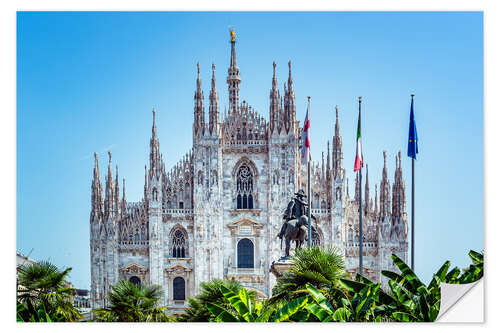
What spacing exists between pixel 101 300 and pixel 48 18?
72.8 ft

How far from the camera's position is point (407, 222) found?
1619 inches

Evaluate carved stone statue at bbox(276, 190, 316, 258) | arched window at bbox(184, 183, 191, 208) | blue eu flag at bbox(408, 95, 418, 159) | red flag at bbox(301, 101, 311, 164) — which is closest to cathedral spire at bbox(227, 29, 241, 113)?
arched window at bbox(184, 183, 191, 208)

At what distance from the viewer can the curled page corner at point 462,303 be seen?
17078mm

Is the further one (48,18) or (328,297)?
(48,18)

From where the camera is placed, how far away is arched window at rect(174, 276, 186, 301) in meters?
41.8

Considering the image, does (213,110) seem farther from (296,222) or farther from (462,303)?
(462,303)

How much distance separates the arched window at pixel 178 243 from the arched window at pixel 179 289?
1259 mm

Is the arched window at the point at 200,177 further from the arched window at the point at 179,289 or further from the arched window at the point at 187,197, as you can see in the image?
the arched window at the point at 179,289

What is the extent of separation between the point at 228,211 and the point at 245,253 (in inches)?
94.1

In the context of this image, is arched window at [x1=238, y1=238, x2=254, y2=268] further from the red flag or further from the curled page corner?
the curled page corner

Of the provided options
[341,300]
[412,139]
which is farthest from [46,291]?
[412,139]

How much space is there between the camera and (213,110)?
42.2 meters
